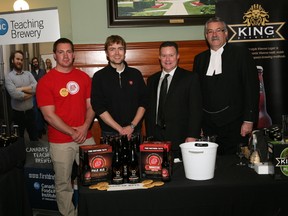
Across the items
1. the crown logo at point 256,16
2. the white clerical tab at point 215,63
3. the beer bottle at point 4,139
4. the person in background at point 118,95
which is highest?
the crown logo at point 256,16

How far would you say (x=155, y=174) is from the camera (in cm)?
195

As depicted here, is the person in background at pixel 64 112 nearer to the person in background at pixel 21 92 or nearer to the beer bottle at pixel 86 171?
the person in background at pixel 21 92

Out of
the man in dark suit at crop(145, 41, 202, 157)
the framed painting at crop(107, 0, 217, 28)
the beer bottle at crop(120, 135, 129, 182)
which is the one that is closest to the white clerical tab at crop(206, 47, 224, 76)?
the man in dark suit at crop(145, 41, 202, 157)

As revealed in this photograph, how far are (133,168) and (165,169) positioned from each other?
176 millimetres

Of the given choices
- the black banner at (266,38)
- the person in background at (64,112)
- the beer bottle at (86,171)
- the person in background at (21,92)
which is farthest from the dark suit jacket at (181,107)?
the person in background at (21,92)

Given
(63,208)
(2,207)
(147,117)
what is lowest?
(63,208)

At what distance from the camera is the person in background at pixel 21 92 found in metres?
3.43

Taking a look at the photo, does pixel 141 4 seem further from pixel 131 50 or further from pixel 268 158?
pixel 268 158

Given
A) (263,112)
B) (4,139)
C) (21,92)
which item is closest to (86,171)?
(4,139)

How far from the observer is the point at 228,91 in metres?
2.90

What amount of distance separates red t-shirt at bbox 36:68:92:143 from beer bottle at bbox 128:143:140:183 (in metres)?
1.06

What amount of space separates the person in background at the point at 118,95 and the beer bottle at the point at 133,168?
80 cm

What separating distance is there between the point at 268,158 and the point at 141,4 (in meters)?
2.33

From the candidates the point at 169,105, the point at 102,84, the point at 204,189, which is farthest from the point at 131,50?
the point at 204,189
